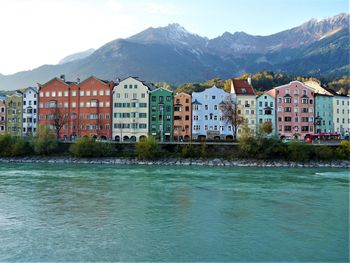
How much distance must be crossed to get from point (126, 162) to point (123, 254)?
4064 cm

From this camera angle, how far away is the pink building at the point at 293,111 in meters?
73.6

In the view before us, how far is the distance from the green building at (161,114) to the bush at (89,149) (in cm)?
1498

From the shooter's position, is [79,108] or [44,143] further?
[79,108]

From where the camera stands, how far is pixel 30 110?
255ft

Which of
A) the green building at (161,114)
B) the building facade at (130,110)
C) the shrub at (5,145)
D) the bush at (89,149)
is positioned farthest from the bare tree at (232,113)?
the shrub at (5,145)

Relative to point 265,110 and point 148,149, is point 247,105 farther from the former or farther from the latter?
point 148,149

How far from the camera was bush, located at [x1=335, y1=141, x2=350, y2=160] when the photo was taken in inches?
2192

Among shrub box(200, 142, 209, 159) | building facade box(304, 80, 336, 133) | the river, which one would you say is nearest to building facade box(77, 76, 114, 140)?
shrub box(200, 142, 209, 159)

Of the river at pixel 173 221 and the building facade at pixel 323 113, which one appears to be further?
the building facade at pixel 323 113

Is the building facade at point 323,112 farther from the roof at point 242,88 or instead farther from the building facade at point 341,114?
the roof at point 242,88

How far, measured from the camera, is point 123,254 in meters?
15.3

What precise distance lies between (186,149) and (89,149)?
13.9 m

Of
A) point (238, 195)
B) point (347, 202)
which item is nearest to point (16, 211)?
point (238, 195)

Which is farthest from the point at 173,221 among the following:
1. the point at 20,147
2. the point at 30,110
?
the point at 30,110
